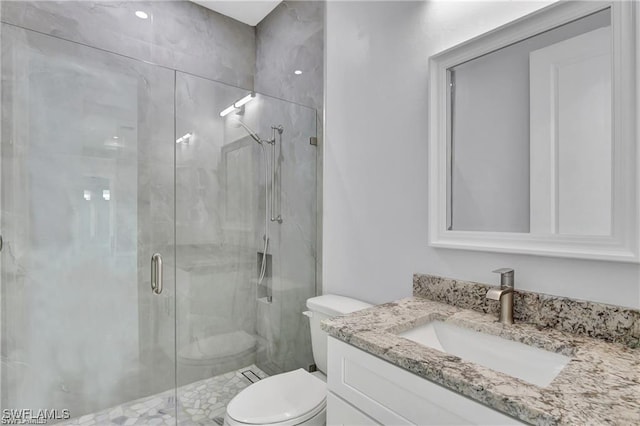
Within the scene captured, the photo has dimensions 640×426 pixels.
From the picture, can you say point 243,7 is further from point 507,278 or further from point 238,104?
point 507,278

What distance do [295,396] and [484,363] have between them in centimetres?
80

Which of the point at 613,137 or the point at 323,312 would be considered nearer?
the point at 613,137

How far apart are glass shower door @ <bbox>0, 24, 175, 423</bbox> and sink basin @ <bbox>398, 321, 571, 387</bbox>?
1.39 m

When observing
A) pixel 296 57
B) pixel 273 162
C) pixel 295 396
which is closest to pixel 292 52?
pixel 296 57

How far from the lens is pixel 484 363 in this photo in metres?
1.03

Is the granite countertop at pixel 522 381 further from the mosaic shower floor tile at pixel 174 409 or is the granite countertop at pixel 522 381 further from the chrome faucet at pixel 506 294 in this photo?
the mosaic shower floor tile at pixel 174 409

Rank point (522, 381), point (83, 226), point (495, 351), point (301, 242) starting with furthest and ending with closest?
point (301, 242) → point (83, 226) → point (495, 351) → point (522, 381)

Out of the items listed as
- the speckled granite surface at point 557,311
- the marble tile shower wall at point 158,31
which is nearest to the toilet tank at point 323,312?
the speckled granite surface at point 557,311

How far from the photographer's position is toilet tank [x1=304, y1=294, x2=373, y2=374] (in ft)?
5.27

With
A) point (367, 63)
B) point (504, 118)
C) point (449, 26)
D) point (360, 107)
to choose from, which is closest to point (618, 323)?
point (504, 118)

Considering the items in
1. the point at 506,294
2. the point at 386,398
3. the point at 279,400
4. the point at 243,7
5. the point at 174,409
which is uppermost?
the point at 243,7

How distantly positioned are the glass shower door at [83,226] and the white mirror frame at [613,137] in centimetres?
152

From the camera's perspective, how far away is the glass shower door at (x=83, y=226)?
158 cm

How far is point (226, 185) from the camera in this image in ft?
6.36
